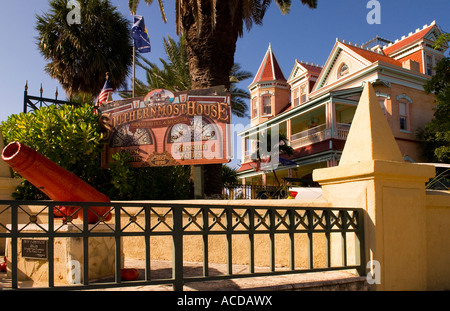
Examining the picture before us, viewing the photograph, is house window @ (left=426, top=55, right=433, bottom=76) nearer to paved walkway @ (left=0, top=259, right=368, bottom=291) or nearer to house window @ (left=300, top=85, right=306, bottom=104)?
house window @ (left=300, top=85, right=306, bottom=104)

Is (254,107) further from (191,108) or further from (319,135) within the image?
(191,108)

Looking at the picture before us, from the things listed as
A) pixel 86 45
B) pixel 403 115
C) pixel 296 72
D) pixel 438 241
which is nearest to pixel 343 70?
pixel 403 115

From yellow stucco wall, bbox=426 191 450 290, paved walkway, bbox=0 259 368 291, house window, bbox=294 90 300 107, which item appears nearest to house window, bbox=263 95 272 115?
house window, bbox=294 90 300 107

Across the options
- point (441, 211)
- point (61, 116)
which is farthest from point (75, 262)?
point (61, 116)

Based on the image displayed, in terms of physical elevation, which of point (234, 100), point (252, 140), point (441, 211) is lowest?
point (441, 211)

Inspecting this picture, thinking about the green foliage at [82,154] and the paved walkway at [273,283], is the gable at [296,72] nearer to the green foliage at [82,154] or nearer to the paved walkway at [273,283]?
the green foliage at [82,154]

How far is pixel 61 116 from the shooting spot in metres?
9.70

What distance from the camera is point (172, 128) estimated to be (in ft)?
30.9

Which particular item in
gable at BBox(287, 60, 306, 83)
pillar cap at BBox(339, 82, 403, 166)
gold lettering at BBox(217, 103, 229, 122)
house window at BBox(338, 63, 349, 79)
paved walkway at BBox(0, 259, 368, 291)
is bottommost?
paved walkway at BBox(0, 259, 368, 291)

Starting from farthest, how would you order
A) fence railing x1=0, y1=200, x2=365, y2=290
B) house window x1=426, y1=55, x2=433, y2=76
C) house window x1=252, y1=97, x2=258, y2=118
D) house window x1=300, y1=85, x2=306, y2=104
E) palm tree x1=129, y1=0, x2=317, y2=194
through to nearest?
house window x1=252, y1=97, x2=258, y2=118 → house window x1=300, y1=85, x2=306, y2=104 → house window x1=426, y1=55, x2=433, y2=76 → palm tree x1=129, y1=0, x2=317, y2=194 → fence railing x1=0, y1=200, x2=365, y2=290

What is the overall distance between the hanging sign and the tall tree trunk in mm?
1209

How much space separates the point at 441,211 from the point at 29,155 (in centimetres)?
554

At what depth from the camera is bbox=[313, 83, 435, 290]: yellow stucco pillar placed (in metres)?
4.97

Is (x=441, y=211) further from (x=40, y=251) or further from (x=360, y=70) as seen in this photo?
(x=360, y=70)
